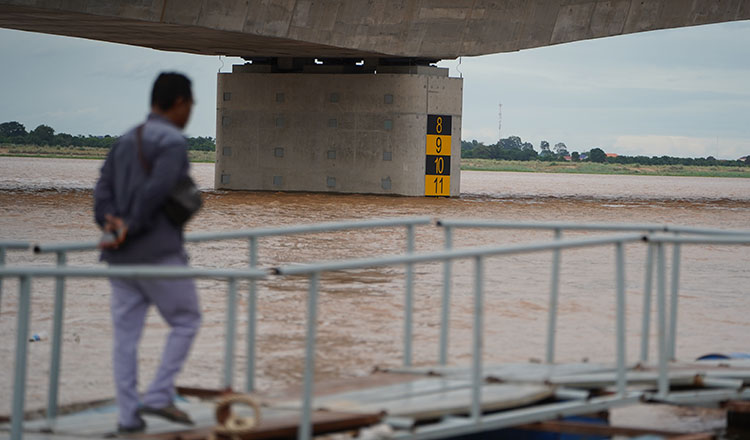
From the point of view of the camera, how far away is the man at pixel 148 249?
5031mm

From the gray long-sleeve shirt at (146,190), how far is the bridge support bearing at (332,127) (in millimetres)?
24939

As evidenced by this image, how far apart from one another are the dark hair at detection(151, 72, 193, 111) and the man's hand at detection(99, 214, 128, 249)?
546 millimetres

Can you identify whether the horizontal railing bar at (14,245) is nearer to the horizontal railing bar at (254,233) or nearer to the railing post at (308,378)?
the horizontal railing bar at (254,233)

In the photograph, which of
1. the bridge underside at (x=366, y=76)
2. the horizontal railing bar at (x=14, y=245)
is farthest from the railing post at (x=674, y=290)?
the bridge underside at (x=366, y=76)

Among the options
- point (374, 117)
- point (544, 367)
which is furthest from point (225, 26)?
point (544, 367)

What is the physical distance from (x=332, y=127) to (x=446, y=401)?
1003 inches

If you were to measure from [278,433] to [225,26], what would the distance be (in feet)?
67.0

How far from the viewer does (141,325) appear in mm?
5168

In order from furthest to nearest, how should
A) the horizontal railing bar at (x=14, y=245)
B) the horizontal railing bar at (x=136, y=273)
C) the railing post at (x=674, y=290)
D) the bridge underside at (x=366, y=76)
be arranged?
1. the bridge underside at (x=366, y=76)
2. the railing post at (x=674, y=290)
3. the horizontal railing bar at (x=14, y=245)
4. the horizontal railing bar at (x=136, y=273)

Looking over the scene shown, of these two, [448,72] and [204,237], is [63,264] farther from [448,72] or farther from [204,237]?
[448,72]

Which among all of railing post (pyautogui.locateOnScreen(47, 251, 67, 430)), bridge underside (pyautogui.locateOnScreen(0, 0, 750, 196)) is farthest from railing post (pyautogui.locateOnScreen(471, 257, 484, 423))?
bridge underside (pyautogui.locateOnScreen(0, 0, 750, 196))

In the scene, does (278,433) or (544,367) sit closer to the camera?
(278,433)

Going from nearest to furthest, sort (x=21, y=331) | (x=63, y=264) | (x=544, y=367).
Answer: (x=21, y=331), (x=63, y=264), (x=544, y=367)

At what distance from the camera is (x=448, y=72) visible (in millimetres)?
30812
